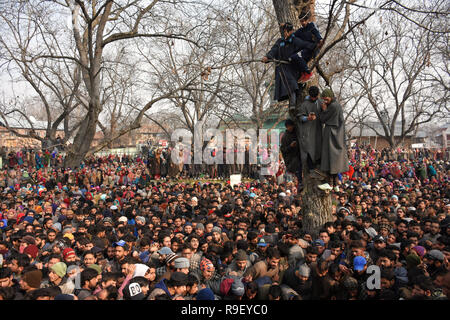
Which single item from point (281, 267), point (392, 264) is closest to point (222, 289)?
point (281, 267)

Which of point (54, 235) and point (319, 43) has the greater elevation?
point (319, 43)

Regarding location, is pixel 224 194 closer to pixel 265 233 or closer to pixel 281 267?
pixel 265 233

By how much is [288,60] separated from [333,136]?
1402mm

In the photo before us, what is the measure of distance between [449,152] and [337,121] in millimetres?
27946

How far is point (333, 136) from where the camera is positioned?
4.53m

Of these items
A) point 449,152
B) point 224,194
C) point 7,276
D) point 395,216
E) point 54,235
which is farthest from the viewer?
point 449,152

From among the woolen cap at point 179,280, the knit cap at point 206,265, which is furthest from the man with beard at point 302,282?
the woolen cap at point 179,280

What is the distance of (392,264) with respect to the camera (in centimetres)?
473

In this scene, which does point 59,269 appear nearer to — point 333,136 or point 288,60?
point 333,136

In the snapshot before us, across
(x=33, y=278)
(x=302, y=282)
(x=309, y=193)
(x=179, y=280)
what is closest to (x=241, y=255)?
(x=302, y=282)

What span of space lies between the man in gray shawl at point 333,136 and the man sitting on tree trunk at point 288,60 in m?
0.64

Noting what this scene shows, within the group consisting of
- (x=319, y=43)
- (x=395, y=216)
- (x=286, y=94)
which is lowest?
(x=395, y=216)

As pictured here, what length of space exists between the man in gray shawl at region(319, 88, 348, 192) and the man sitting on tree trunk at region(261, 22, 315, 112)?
0.64 meters

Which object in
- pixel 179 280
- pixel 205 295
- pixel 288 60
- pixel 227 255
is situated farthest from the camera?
pixel 227 255
